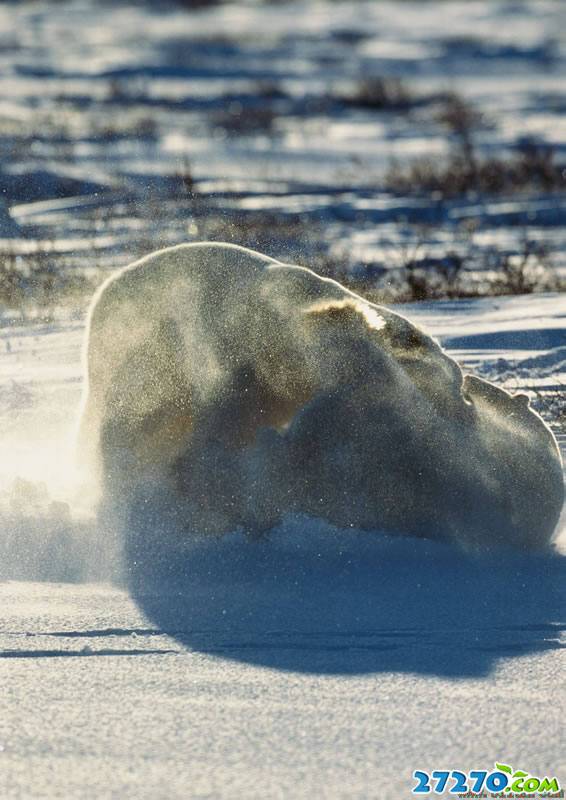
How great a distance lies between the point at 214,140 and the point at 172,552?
41.6 ft

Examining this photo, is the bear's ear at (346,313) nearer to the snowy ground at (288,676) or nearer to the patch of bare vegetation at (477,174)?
the snowy ground at (288,676)

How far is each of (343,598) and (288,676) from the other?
591mm

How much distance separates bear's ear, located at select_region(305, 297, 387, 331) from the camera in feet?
12.7

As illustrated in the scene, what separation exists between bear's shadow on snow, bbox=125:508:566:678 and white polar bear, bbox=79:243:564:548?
0.07 m

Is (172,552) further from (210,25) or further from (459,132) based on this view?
(210,25)

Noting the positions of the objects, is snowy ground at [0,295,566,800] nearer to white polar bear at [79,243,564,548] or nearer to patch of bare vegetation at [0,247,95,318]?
white polar bear at [79,243,564,548]

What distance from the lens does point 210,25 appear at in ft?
121

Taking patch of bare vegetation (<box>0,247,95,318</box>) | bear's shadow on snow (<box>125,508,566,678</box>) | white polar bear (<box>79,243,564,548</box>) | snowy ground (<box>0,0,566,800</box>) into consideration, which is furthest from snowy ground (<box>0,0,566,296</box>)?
bear's shadow on snow (<box>125,508,566,678</box>)

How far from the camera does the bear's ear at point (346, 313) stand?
12.7ft

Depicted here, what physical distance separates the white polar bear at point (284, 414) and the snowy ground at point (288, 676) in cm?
13

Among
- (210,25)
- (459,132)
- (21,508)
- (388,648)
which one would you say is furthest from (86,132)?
(210,25)

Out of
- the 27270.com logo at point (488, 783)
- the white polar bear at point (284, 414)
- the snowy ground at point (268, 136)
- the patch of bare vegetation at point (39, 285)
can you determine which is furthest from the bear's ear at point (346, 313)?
the snowy ground at point (268, 136)

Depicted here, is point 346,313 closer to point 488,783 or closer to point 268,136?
point 488,783

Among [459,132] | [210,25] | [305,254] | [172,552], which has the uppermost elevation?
[172,552]
